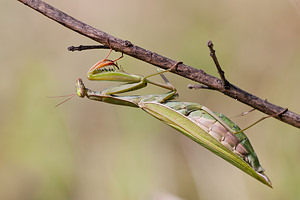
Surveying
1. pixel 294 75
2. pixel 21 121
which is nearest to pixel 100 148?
pixel 21 121

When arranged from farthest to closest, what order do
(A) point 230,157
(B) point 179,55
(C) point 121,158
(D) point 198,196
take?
(B) point 179,55 → (C) point 121,158 → (D) point 198,196 → (A) point 230,157

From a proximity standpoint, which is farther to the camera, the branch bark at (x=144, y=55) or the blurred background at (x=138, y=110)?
the blurred background at (x=138, y=110)

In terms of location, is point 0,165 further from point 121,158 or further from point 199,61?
point 199,61

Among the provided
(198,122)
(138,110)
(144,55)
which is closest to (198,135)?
(198,122)

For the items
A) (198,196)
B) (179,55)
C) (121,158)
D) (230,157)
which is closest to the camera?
(230,157)

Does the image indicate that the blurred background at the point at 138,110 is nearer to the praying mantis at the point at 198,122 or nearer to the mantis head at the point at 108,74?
the praying mantis at the point at 198,122

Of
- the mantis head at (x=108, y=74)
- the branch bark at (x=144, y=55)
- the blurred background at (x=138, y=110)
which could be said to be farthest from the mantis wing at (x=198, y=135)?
the blurred background at (x=138, y=110)

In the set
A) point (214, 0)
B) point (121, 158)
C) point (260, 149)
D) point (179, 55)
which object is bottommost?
point (260, 149)
